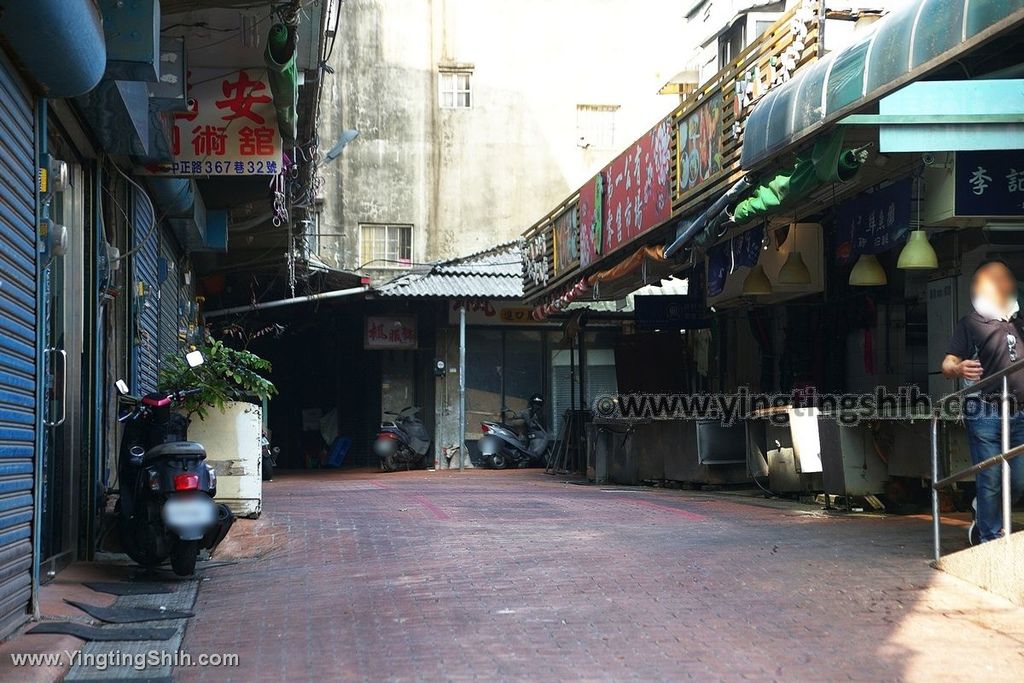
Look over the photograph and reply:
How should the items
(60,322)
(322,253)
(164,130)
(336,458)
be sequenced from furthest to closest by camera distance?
(322,253) → (336,458) → (164,130) → (60,322)

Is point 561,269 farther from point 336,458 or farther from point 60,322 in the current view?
point 60,322

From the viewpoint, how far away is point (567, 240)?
1792 cm

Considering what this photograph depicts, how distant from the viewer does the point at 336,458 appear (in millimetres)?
25188

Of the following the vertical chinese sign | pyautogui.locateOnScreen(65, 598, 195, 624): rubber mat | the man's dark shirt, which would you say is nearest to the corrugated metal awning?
the vertical chinese sign

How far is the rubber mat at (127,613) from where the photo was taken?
6301mm

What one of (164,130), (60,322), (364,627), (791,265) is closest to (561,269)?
(791,265)

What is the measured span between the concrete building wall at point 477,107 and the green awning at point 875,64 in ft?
60.2

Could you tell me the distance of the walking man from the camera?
23.5 feet

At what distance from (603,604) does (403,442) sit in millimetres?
16449

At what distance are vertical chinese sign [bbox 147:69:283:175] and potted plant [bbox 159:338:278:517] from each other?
1830 mm

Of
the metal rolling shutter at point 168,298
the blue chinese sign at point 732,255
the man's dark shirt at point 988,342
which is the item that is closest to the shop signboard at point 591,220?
the blue chinese sign at point 732,255

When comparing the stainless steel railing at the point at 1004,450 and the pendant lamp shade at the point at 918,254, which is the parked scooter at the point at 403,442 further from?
the stainless steel railing at the point at 1004,450

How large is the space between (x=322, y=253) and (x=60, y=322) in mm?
19145

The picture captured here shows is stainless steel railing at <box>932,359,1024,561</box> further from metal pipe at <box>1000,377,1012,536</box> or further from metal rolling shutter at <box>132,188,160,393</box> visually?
metal rolling shutter at <box>132,188,160,393</box>
